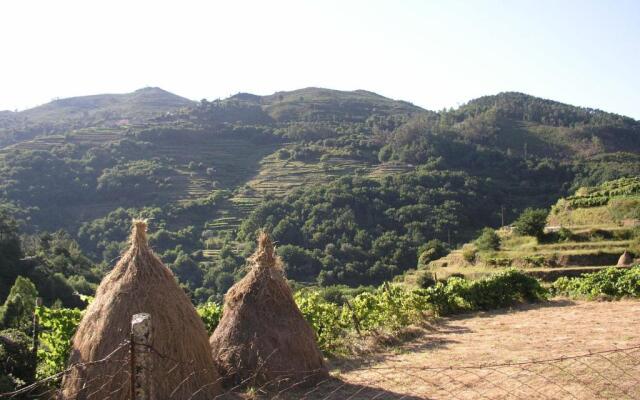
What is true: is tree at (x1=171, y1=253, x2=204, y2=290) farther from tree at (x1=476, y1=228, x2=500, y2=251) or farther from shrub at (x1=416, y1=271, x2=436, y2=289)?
tree at (x1=476, y1=228, x2=500, y2=251)

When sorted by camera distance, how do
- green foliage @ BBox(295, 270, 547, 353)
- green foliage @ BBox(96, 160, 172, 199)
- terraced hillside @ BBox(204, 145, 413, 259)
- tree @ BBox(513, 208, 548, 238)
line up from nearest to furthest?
green foliage @ BBox(295, 270, 547, 353)
tree @ BBox(513, 208, 548, 238)
terraced hillside @ BBox(204, 145, 413, 259)
green foliage @ BBox(96, 160, 172, 199)

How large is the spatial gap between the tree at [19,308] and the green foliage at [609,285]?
52.5 feet

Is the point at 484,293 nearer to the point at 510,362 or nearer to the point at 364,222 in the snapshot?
the point at 510,362

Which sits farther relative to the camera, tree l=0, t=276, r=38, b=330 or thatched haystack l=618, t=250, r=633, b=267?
thatched haystack l=618, t=250, r=633, b=267

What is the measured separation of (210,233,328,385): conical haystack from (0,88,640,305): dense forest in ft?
85.6

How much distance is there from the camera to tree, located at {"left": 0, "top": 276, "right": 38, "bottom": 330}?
10617 millimetres

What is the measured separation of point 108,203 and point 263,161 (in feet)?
95.5

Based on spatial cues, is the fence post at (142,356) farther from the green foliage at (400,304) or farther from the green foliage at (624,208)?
the green foliage at (624,208)

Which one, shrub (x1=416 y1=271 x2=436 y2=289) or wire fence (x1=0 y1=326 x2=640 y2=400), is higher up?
wire fence (x1=0 y1=326 x2=640 y2=400)

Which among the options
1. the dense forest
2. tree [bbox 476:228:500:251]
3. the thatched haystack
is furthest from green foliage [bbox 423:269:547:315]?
the dense forest

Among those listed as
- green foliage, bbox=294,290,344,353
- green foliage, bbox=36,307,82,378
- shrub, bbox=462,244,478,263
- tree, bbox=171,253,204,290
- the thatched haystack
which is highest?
green foliage, bbox=36,307,82,378

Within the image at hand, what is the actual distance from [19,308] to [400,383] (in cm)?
1116

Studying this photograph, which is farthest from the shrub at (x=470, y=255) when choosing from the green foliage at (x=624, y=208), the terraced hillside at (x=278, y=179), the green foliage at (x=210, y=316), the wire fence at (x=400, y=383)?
the terraced hillside at (x=278, y=179)

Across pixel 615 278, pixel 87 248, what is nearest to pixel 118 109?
pixel 87 248
